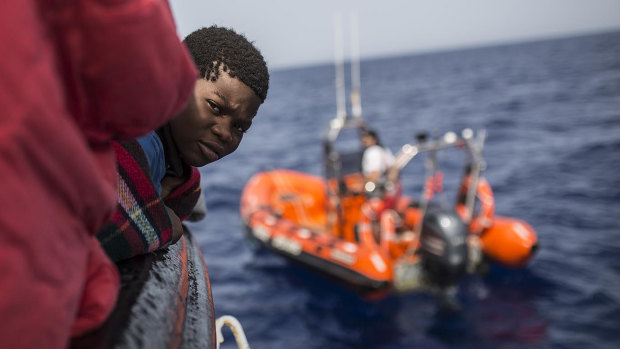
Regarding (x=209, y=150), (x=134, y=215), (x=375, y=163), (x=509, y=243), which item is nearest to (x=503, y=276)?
(x=509, y=243)

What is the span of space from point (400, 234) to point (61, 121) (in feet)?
20.5

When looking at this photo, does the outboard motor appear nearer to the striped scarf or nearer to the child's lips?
the child's lips

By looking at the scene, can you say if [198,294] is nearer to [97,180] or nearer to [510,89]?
[97,180]

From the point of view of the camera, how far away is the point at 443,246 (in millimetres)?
5301

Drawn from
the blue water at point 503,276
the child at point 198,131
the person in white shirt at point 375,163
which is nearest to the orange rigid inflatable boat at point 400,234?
the person in white shirt at point 375,163

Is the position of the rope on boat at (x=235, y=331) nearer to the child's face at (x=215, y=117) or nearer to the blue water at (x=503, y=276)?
the child's face at (x=215, y=117)

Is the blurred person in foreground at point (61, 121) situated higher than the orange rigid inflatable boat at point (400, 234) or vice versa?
the blurred person in foreground at point (61, 121)

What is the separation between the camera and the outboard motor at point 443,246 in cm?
528

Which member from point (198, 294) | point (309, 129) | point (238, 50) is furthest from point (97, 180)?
point (309, 129)

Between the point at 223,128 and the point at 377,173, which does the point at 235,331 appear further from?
the point at 377,173

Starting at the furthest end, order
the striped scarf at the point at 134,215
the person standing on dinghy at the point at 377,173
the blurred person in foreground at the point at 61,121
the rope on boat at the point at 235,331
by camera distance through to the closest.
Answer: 1. the person standing on dinghy at the point at 377,173
2. the rope on boat at the point at 235,331
3. the striped scarf at the point at 134,215
4. the blurred person in foreground at the point at 61,121

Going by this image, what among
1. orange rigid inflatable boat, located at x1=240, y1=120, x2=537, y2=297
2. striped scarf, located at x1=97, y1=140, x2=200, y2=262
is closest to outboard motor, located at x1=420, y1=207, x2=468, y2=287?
orange rigid inflatable boat, located at x1=240, y1=120, x2=537, y2=297

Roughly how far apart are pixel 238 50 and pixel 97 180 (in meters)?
0.62

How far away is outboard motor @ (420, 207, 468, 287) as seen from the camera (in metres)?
5.28
